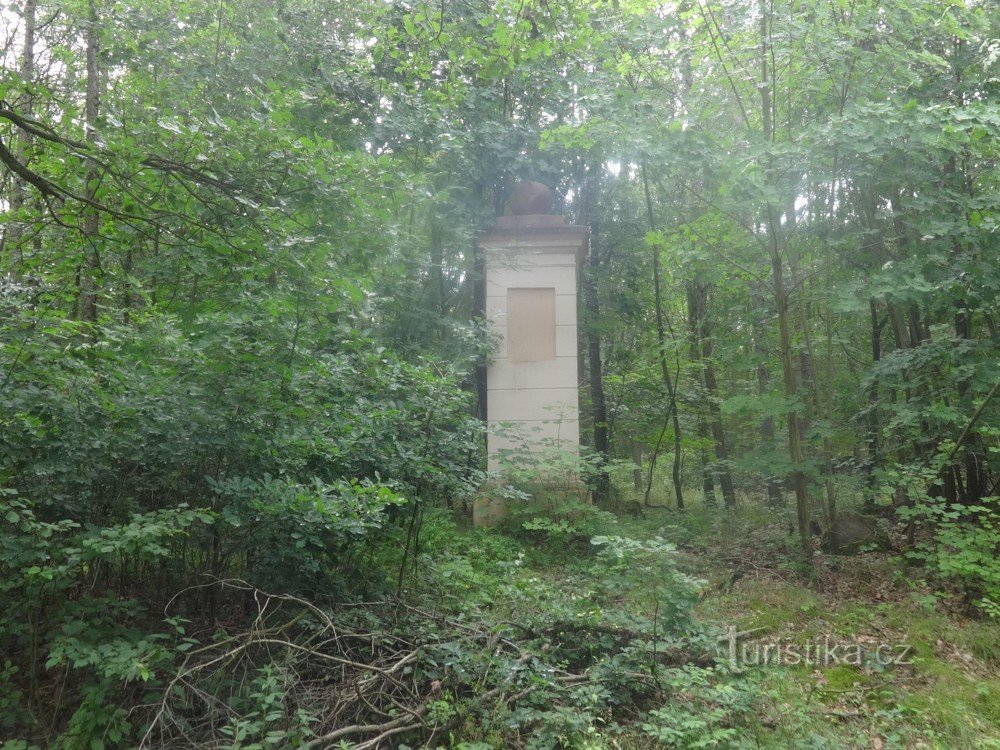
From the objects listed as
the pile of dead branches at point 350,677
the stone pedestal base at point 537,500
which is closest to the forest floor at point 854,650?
the pile of dead branches at point 350,677

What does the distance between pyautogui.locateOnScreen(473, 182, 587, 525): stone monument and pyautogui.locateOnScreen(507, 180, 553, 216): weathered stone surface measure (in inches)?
15.1

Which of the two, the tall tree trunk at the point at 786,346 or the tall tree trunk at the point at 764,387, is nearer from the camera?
the tall tree trunk at the point at 786,346

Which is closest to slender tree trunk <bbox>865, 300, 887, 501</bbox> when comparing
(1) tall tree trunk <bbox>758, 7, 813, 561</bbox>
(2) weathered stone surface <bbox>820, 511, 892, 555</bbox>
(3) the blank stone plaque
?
(2) weathered stone surface <bbox>820, 511, 892, 555</bbox>

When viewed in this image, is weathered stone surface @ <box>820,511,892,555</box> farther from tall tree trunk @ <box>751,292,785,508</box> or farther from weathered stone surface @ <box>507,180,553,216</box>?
weathered stone surface @ <box>507,180,553,216</box>

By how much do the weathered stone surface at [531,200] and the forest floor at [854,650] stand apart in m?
5.53

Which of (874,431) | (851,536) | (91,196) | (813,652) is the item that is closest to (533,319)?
(874,431)

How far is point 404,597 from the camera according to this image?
5.32 metres

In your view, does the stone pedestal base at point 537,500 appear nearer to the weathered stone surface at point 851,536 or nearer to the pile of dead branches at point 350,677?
the weathered stone surface at point 851,536

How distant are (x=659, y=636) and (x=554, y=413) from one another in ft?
16.8

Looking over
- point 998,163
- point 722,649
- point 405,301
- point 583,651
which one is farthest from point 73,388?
point 998,163

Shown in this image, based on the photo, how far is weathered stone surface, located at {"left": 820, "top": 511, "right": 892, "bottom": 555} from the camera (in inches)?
293

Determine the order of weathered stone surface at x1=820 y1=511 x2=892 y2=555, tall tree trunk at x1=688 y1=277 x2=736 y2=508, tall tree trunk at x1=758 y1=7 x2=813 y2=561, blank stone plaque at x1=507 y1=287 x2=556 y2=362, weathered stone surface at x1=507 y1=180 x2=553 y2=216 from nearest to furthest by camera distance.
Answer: tall tree trunk at x1=758 y1=7 x2=813 y2=561
weathered stone surface at x1=820 y1=511 x2=892 y2=555
blank stone plaque at x1=507 y1=287 x2=556 y2=362
weathered stone surface at x1=507 y1=180 x2=553 y2=216
tall tree trunk at x1=688 y1=277 x2=736 y2=508

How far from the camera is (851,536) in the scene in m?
7.63

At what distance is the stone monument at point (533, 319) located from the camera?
9.72 m
